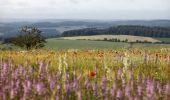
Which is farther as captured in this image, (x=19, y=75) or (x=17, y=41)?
(x=17, y=41)

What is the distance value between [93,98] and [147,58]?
5.11m

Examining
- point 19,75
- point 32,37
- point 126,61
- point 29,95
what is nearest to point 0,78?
point 19,75

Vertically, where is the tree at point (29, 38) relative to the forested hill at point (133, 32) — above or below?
above

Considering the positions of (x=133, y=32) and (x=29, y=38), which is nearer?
(x=29, y=38)

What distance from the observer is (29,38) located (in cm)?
7475

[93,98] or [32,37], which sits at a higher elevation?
[93,98]

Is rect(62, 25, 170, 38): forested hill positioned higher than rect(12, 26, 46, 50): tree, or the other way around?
rect(12, 26, 46, 50): tree

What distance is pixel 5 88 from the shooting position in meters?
5.54

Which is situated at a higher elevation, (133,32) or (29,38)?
(29,38)

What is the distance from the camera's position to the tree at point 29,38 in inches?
2896

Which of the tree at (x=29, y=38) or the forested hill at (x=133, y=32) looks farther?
the forested hill at (x=133, y=32)

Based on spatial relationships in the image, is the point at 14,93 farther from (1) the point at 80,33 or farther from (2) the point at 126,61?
(1) the point at 80,33

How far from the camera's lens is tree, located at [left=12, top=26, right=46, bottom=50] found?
73.6m

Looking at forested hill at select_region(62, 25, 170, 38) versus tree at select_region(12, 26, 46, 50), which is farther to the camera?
forested hill at select_region(62, 25, 170, 38)
